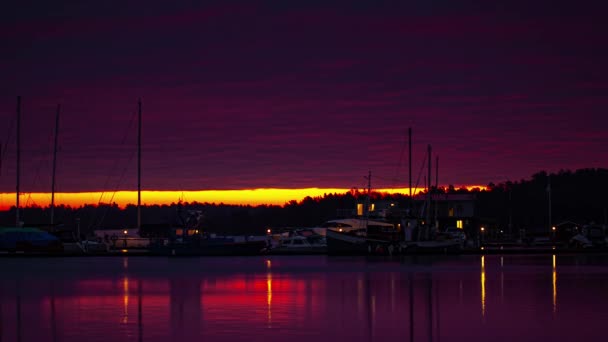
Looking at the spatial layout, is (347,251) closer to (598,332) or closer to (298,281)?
(298,281)

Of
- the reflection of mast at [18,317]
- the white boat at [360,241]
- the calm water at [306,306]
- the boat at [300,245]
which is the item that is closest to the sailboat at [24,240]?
the boat at [300,245]

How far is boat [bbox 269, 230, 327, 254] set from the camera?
357 feet

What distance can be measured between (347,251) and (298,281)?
156ft

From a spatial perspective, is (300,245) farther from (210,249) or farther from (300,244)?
(210,249)

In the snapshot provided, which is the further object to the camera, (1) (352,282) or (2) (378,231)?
(2) (378,231)

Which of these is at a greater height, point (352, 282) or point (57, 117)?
point (57, 117)

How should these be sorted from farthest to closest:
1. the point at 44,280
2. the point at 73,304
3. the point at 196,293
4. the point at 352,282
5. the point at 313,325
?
the point at 44,280, the point at 352,282, the point at 196,293, the point at 73,304, the point at 313,325

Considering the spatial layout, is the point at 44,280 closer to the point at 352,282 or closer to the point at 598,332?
the point at 352,282

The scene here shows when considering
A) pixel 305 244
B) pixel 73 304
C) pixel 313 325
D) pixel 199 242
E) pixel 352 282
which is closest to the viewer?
pixel 313 325

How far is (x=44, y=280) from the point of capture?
181ft

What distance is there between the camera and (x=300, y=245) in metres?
119

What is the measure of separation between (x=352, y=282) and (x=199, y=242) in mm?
47620

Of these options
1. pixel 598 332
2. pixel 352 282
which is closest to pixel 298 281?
pixel 352 282

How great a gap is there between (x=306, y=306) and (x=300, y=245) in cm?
8201
